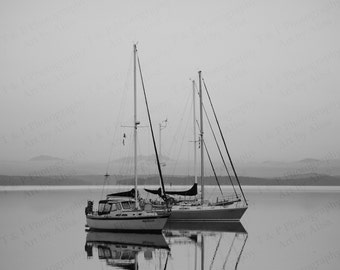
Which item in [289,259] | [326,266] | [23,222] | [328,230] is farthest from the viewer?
[23,222]

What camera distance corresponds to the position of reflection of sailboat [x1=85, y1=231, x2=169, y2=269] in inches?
1121

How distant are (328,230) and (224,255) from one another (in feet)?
57.9

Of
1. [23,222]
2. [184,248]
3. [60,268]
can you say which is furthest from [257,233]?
[23,222]

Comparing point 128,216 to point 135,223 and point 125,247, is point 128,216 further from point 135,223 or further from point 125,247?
point 125,247

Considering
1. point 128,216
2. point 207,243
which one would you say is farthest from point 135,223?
point 207,243

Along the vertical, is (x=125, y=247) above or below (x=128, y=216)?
below

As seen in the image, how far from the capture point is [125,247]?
3328 cm

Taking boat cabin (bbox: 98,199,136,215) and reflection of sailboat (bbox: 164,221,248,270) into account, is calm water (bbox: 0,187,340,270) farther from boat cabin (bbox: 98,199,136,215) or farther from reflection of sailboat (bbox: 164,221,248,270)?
boat cabin (bbox: 98,199,136,215)

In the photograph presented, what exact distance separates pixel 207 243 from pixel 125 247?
5.79 m

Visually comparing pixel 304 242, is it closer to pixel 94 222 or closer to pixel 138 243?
pixel 138 243

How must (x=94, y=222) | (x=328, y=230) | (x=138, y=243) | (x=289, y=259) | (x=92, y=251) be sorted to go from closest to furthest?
(x=289, y=259)
(x=92, y=251)
(x=138, y=243)
(x=94, y=222)
(x=328, y=230)

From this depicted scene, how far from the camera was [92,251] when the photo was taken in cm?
3241

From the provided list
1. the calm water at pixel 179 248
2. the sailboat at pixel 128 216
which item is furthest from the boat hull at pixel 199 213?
the sailboat at pixel 128 216

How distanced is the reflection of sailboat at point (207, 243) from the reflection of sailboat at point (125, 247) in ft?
3.30
